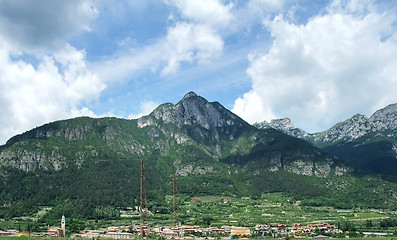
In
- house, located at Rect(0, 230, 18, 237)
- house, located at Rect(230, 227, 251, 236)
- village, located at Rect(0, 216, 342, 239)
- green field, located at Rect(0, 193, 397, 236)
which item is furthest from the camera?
green field, located at Rect(0, 193, 397, 236)

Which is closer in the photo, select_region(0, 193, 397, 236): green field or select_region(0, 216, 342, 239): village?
Answer: select_region(0, 216, 342, 239): village

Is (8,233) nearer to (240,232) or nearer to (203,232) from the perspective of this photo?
(203,232)

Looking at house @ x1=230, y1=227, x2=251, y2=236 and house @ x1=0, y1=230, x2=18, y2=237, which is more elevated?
house @ x1=0, y1=230, x2=18, y2=237

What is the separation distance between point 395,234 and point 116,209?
11966 cm

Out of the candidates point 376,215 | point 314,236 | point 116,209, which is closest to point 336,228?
point 314,236

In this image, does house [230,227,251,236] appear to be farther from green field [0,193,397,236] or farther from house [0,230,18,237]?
house [0,230,18,237]

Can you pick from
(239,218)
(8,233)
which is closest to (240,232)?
(239,218)

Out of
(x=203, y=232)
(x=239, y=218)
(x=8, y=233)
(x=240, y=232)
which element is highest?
(x=8, y=233)

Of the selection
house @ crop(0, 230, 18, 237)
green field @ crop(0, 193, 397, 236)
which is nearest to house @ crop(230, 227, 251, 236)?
green field @ crop(0, 193, 397, 236)

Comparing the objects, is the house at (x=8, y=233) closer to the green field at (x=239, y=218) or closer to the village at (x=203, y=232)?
the village at (x=203, y=232)

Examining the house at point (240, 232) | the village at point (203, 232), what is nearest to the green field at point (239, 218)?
the village at point (203, 232)

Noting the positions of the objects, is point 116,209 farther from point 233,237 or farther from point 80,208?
point 233,237

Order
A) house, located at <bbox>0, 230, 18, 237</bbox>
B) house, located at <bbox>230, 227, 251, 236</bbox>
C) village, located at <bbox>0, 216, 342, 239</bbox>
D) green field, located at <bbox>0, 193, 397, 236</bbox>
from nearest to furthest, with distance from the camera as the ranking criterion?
village, located at <bbox>0, 216, 342, 239</bbox>
house, located at <bbox>0, 230, 18, 237</bbox>
house, located at <bbox>230, 227, 251, 236</bbox>
green field, located at <bbox>0, 193, 397, 236</bbox>

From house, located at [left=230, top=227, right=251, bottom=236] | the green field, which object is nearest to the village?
house, located at [left=230, top=227, right=251, bottom=236]
